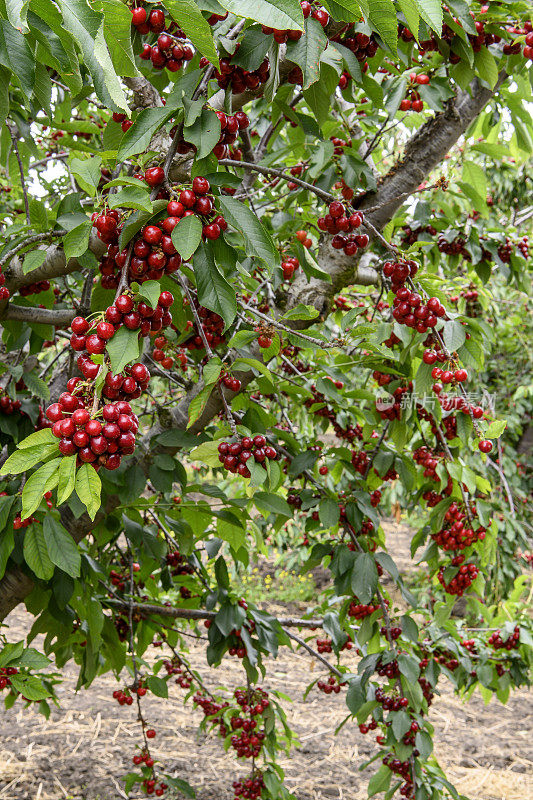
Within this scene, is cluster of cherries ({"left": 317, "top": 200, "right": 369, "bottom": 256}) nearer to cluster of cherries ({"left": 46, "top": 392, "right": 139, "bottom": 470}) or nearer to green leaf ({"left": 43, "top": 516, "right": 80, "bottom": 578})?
cluster of cherries ({"left": 46, "top": 392, "right": 139, "bottom": 470})

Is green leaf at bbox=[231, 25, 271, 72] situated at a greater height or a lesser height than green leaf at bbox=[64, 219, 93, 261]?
greater

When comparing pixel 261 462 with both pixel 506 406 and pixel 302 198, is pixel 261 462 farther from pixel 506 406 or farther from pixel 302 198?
pixel 506 406

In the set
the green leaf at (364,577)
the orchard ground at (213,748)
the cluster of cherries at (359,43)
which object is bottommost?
the orchard ground at (213,748)

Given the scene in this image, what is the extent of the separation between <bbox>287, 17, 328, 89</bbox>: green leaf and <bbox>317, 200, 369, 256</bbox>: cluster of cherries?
1.38ft

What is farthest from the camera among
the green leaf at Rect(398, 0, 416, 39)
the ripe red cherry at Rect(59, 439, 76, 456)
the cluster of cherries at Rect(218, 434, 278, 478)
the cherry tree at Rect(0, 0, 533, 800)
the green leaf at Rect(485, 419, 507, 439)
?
the green leaf at Rect(485, 419, 507, 439)

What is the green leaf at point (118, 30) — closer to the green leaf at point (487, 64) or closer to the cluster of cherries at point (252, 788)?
the green leaf at point (487, 64)

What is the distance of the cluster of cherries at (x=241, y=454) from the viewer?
1.38 m

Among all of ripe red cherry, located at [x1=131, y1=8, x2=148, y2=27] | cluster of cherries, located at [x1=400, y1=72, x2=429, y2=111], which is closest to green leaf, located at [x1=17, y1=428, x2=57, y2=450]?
ripe red cherry, located at [x1=131, y1=8, x2=148, y2=27]

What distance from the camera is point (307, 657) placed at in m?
5.84

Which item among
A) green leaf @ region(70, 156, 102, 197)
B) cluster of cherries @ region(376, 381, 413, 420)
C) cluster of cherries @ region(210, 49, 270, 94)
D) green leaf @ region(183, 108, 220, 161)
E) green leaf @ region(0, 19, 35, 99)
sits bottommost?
cluster of cherries @ region(376, 381, 413, 420)

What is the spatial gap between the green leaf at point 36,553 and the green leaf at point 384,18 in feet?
4.31

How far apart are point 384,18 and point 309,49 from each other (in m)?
0.16

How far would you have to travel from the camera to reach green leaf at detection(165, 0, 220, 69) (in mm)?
798

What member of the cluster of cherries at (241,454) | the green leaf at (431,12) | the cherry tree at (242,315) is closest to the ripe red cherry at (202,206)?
the cherry tree at (242,315)
